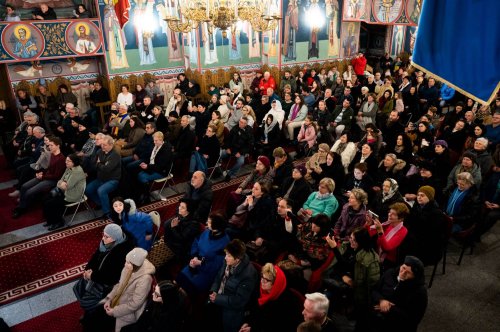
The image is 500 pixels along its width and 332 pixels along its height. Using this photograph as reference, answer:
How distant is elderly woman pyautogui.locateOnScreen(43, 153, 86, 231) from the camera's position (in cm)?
561

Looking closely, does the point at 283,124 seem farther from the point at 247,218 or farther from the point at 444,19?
the point at 444,19

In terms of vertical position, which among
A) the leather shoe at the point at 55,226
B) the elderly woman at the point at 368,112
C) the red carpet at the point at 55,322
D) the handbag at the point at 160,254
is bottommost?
the red carpet at the point at 55,322

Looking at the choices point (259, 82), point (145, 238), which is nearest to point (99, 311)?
point (145, 238)

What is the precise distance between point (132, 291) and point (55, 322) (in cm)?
134

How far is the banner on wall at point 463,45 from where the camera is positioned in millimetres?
1609

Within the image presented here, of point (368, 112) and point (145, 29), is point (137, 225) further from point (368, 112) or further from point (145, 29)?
point (145, 29)

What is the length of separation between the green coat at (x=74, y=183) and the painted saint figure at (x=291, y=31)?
9467 mm

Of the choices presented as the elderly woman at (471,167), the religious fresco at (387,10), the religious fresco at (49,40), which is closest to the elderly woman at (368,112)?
the elderly woman at (471,167)

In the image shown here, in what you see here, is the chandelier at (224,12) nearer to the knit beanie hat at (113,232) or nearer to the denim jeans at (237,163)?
the denim jeans at (237,163)

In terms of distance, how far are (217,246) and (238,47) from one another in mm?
10325

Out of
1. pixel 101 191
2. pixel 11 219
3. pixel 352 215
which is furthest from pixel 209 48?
pixel 352 215

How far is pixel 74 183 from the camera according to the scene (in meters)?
5.63

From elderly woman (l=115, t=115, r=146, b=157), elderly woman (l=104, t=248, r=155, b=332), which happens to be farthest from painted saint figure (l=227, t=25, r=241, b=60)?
elderly woman (l=104, t=248, r=155, b=332)

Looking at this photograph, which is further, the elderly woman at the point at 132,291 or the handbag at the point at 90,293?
the handbag at the point at 90,293
